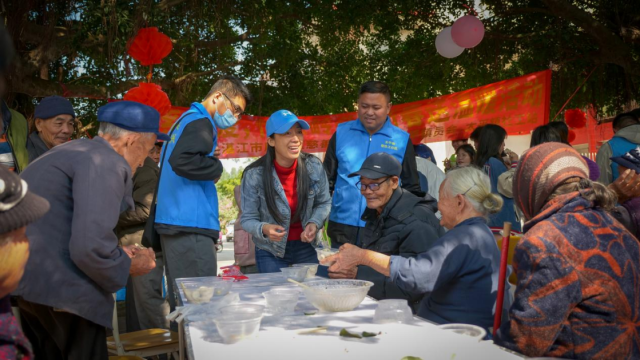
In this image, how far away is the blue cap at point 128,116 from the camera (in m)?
2.61

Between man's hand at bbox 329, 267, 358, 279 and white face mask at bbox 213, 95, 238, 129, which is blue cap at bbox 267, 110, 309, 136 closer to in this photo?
white face mask at bbox 213, 95, 238, 129

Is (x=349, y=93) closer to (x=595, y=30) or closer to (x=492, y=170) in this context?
(x=595, y=30)

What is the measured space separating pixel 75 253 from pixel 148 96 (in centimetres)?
481

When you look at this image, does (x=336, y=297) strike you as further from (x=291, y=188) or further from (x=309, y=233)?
(x=291, y=188)

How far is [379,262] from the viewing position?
2555 millimetres

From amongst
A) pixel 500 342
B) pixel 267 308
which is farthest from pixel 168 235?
pixel 500 342

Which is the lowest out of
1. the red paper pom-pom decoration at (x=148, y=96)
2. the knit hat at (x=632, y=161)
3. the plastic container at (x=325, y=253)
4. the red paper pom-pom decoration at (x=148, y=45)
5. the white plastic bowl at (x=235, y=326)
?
the white plastic bowl at (x=235, y=326)

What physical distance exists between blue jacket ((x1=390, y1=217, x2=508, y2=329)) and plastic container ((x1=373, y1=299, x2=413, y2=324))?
0.93 feet

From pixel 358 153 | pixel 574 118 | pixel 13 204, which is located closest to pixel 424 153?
pixel 358 153

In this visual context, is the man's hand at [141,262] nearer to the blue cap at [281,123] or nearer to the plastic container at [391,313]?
the plastic container at [391,313]

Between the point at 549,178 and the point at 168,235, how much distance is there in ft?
7.84

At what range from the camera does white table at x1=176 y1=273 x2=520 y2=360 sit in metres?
1.73

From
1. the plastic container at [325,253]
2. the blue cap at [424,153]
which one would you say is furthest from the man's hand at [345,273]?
the blue cap at [424,153]

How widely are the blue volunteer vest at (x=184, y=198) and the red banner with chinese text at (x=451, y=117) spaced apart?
477cm
